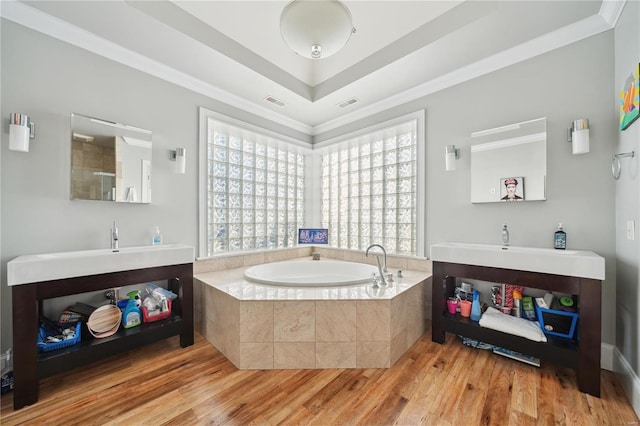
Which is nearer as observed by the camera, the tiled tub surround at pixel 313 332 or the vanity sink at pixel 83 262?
the vanity sink at pixel 83 262

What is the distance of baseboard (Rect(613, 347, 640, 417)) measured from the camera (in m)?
1.41

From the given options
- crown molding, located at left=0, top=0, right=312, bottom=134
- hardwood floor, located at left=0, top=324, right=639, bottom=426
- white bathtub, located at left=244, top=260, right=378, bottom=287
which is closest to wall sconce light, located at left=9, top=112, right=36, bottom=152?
crown molding, located at left=0, top=0, right=312, bottom=134

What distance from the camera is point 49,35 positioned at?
71.5 inches

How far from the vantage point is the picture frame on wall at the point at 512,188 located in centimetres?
209

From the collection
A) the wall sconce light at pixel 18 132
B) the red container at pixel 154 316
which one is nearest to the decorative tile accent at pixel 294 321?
the red container at pixel 154 316

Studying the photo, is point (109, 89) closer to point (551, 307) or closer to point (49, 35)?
point (49, 35)

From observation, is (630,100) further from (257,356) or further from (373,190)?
(257,356)

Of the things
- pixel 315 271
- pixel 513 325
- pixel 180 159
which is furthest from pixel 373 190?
pixel 180 159

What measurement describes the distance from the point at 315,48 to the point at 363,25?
1.13 metres

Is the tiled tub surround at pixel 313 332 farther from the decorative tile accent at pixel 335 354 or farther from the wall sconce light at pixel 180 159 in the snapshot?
the wall sconce light at pixel 180 159

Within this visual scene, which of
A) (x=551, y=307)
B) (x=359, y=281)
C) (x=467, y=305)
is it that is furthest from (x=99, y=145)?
(x=551, y=307)

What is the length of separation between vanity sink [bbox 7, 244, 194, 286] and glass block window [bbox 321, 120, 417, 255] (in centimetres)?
202

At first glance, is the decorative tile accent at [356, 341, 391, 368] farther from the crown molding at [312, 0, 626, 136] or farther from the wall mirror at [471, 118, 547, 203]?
the crown molding at [312, 0, 626, 136]

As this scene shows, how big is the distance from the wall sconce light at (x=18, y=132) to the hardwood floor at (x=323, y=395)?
154 cm
